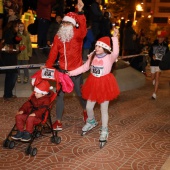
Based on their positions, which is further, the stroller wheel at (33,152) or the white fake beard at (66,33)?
the white fake beard at (66,33)

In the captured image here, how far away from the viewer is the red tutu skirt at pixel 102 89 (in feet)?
17.2

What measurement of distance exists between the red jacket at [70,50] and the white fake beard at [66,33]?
3.1 inches

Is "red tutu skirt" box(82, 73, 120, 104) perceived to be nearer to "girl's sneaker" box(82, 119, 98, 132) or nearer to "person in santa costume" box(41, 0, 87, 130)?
"person in santa costume" box(41, 0, 87, 130)

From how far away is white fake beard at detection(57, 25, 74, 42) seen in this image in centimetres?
545

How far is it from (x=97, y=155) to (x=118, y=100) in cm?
384

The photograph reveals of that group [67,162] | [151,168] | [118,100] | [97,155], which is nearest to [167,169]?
[151,168]

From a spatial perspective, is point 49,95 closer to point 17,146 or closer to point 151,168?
point 17,146

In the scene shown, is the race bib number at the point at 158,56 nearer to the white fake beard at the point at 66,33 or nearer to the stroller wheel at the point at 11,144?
the white fake beard at the point at 66,33

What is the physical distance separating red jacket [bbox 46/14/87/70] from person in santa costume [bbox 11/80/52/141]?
1.97ft

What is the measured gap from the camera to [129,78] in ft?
35.9

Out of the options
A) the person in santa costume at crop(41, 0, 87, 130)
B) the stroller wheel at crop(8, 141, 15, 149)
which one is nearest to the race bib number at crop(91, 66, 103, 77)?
the person in santa costume at crop(41, 0, 87, 130)

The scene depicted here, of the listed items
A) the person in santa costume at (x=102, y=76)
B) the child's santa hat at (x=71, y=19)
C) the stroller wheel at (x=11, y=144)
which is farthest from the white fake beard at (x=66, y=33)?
the stroller wheel at (x=11, y=144)

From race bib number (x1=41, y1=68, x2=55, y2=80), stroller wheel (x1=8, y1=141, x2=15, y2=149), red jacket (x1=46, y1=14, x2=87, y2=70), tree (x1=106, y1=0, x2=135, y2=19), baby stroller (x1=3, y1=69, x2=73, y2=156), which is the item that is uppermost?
tree (x1=106, y1=0, x2=135, y2=19)

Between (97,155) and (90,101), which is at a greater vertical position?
(90,101)
